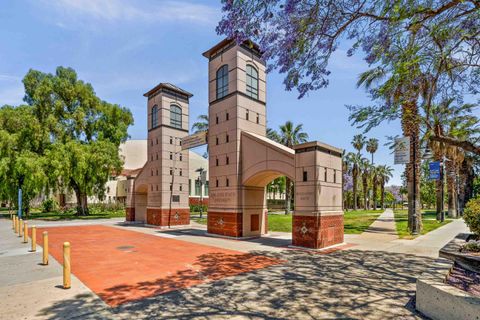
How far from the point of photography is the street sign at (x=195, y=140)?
22.7 meters

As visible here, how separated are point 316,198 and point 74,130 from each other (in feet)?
112

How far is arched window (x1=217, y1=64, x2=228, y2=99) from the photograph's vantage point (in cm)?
2045

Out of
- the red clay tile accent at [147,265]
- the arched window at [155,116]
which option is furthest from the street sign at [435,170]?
the arched window at [155,116]

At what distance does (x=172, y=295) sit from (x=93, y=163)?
30587 mm

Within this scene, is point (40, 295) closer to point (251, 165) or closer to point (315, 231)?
point (315, 231)

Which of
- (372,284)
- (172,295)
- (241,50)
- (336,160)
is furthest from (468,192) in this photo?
(172,295)

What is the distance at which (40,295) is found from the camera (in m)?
7.75

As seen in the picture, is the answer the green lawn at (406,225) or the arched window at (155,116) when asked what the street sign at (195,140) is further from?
the green lawn at (406,225)

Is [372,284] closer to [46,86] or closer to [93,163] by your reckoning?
[93,163]

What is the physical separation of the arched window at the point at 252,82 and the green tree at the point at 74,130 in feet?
74.7

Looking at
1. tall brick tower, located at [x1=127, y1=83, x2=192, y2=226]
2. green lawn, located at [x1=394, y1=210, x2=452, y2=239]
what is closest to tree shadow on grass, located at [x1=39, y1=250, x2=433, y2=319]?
green lawn, located at [x1=394, y1=210, x2=452, y2=239]

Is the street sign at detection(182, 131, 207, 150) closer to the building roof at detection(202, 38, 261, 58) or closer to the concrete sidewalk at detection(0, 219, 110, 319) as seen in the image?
the building roof at detection(202, 38, 261, 58)

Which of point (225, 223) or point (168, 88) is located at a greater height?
point (168, 88)

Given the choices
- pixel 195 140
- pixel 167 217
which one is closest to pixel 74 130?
pixel 167 217
